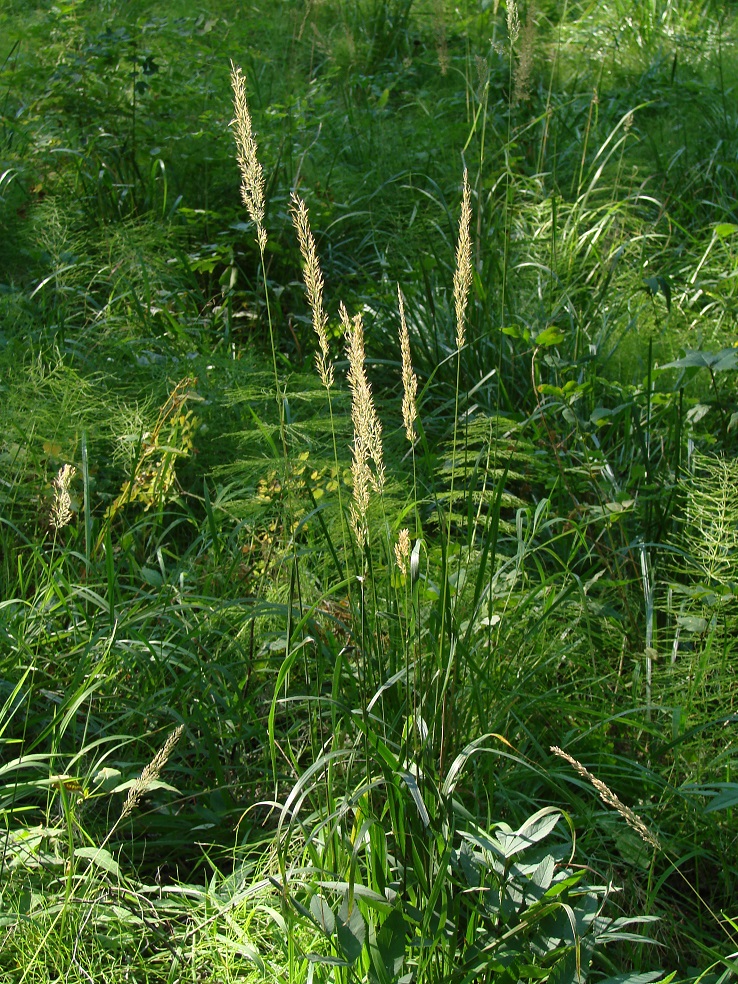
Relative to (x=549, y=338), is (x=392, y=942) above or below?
below

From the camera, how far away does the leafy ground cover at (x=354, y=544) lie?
171 cm

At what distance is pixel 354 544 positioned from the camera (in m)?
2.39

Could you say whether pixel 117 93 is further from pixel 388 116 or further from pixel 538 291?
pixel 538 291

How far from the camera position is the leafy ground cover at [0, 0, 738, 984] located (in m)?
1.71

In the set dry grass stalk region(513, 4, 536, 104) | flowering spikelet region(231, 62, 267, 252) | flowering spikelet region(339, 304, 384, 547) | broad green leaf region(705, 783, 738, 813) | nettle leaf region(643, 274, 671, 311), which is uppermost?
dry grass stalk region(513, 4, 536, 104)

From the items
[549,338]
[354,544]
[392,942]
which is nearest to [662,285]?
[549,338]

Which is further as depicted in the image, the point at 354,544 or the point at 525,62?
the point at 525,62

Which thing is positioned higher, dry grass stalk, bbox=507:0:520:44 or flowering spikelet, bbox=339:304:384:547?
dry grass stalk, bbox=507:0:520:44

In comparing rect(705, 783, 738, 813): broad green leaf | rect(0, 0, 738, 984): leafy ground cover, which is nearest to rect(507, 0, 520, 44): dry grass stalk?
rect(0, 0, 738, 984): leafy ground cover

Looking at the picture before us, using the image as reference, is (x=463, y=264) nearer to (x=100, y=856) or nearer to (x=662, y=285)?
(x=100, y=856)

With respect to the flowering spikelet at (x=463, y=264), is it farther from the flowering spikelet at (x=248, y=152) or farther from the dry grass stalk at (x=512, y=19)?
the dry grass stalk at (x=512, y=19)

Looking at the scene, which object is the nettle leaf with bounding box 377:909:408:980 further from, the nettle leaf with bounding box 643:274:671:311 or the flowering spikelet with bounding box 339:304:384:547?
the nettle leaf with bounding box 643:274:671:311

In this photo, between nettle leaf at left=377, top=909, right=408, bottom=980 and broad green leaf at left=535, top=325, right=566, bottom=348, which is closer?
nettle leaf at left=377, top=909, right=408, bottom=980

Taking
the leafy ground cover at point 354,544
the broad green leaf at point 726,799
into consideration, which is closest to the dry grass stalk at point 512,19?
the leafy ground cover at point 354,544
